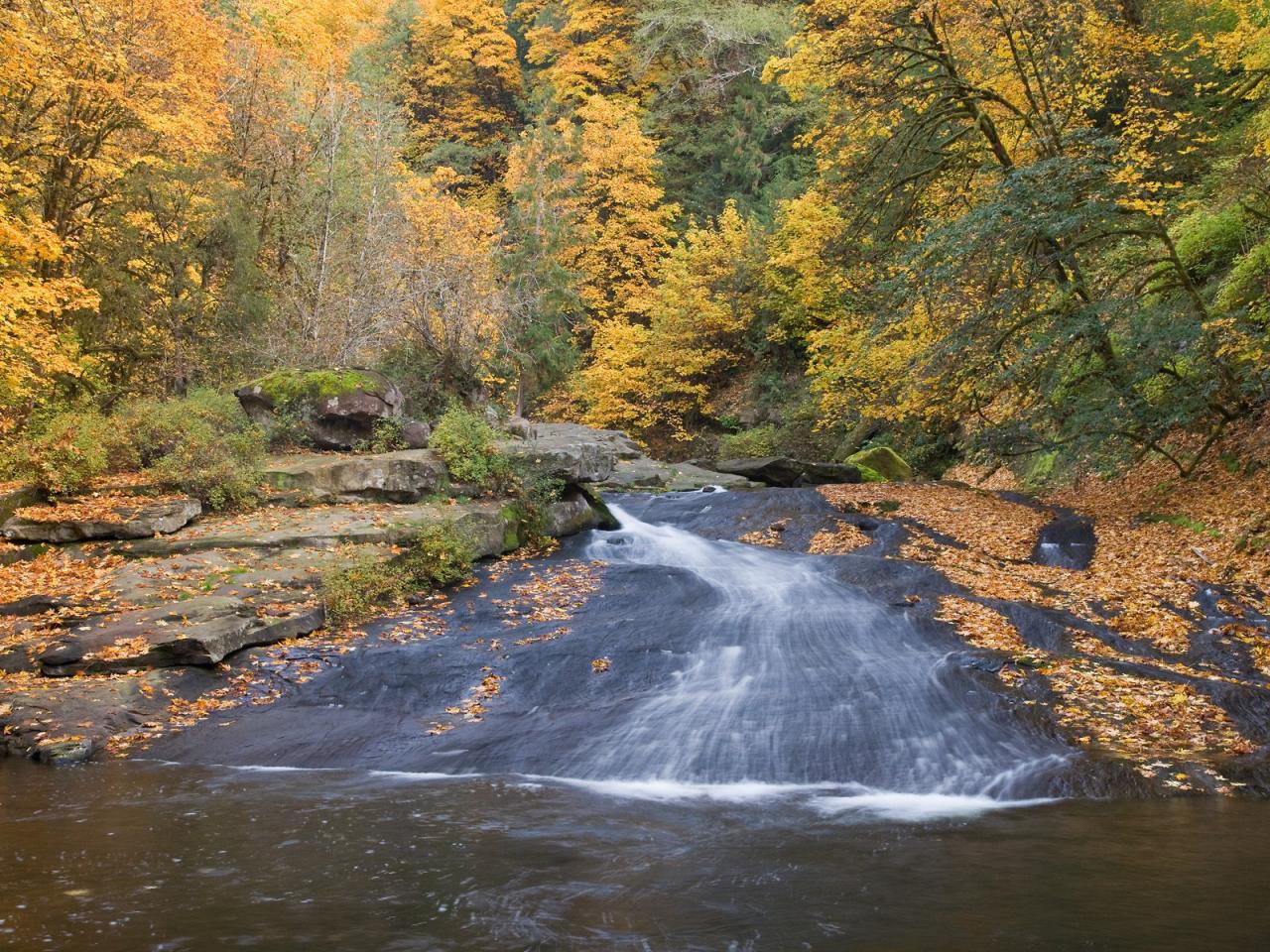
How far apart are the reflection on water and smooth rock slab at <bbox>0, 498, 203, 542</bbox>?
4802mm

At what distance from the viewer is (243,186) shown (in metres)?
17.8

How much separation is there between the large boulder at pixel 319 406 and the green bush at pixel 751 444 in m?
11.9

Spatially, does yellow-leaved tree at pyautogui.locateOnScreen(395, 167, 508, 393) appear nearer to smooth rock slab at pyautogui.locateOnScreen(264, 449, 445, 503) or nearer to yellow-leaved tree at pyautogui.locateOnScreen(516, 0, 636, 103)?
smooth rock slab at pyautogui.locateOnScreen(264, 449, 445, 503)

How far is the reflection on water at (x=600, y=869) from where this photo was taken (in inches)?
164

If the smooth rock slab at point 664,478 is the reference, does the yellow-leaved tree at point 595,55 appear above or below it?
above

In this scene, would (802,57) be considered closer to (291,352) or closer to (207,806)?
(291,352)

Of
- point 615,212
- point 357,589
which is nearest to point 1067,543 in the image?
point 357,589

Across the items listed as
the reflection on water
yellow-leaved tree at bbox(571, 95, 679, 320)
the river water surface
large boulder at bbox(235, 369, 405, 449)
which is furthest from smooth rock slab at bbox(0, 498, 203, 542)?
yellow-leaved tree at bbox(571, 95, 679, 320)

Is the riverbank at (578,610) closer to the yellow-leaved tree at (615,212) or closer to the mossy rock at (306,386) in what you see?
the mossy rock at (306,386)

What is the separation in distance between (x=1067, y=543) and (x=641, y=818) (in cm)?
893

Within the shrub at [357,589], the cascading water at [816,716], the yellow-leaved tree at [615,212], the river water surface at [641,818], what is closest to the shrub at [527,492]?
the shrub at [357,589]

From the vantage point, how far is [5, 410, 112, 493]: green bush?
37.9 feet

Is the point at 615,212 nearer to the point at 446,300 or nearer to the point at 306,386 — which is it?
the point at 446,300

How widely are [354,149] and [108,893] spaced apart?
18.6 meters
